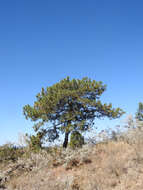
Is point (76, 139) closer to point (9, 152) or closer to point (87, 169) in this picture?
point (9, 152)

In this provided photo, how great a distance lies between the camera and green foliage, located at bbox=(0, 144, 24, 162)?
426 inches

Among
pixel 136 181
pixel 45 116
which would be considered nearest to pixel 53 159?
pixel 136 181

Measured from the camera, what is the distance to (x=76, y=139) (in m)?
12.6

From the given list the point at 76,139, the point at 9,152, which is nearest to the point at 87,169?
the point at 76,139

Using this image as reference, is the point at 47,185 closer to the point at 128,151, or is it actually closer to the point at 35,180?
Result: the point at 35,180

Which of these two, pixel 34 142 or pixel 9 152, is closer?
pixel 9 152

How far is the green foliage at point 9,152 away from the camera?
10.8 meters

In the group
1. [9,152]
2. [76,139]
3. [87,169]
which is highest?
[76,139]

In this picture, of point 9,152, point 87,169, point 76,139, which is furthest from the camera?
point 76,139

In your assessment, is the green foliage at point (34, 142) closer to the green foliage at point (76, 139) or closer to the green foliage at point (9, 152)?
the green foliage at point (9, 152)

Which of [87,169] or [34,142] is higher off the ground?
[34,142]

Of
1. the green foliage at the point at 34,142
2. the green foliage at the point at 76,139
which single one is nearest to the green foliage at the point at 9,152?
the green foliage at the point at 34,142

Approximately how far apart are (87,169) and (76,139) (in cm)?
594

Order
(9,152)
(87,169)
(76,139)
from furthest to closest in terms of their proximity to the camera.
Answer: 1. (76,139)
2. (9,152)
3. (87,169)
